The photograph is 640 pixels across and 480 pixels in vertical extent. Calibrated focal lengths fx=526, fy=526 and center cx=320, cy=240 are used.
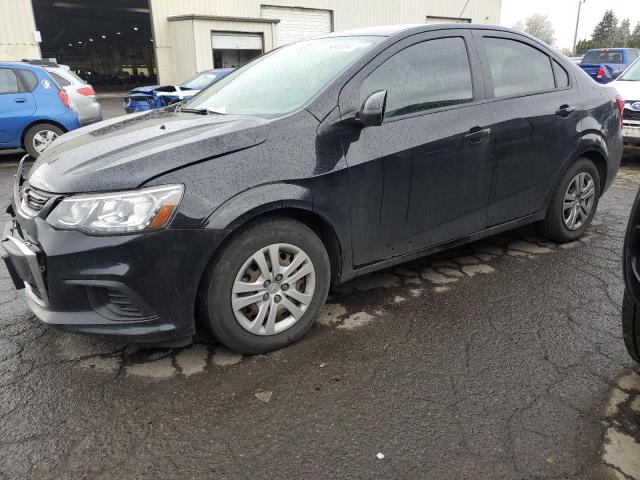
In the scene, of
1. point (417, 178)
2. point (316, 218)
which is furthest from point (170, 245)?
point (417, 178)

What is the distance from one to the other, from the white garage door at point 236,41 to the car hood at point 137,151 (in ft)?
65.1

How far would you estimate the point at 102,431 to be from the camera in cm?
221

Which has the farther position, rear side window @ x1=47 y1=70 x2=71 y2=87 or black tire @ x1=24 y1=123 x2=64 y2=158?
rear side window @ x1=47 y1=70 x2=71 y2=87

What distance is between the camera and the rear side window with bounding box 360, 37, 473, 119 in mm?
3037

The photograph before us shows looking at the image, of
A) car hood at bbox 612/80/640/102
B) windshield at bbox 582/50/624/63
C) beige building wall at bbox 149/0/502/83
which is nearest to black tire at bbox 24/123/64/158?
car hood at bbox 612/80/640/102

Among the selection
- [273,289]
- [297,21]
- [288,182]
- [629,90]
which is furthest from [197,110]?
[297,21]

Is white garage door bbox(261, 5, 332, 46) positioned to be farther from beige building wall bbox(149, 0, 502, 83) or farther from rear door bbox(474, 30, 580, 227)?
rear door bbox(474, 30, 580, 227)

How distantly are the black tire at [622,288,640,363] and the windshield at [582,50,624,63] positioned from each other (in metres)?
17.8

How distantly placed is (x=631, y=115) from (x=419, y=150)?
6.17 metres

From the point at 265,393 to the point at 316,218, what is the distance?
0.93m

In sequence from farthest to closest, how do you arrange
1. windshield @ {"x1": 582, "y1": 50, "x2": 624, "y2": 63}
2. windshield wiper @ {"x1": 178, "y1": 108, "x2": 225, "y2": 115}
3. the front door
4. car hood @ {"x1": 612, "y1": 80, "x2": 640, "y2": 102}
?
windshield @ {"x1": 582, "y1": 50, "x2": 624, "y2": 63} → car hood @ {"x1": 612, "y1": 80, "x2": 640, "y2": 102} → windshield wiper @ {"x1": 178, "y1": 108, "x2": 225, "y2": 115} → the front door

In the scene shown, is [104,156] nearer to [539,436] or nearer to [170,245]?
[170,245]

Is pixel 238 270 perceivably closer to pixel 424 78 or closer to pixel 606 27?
pixel 424 78

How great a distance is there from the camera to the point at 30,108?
8.39 metres
